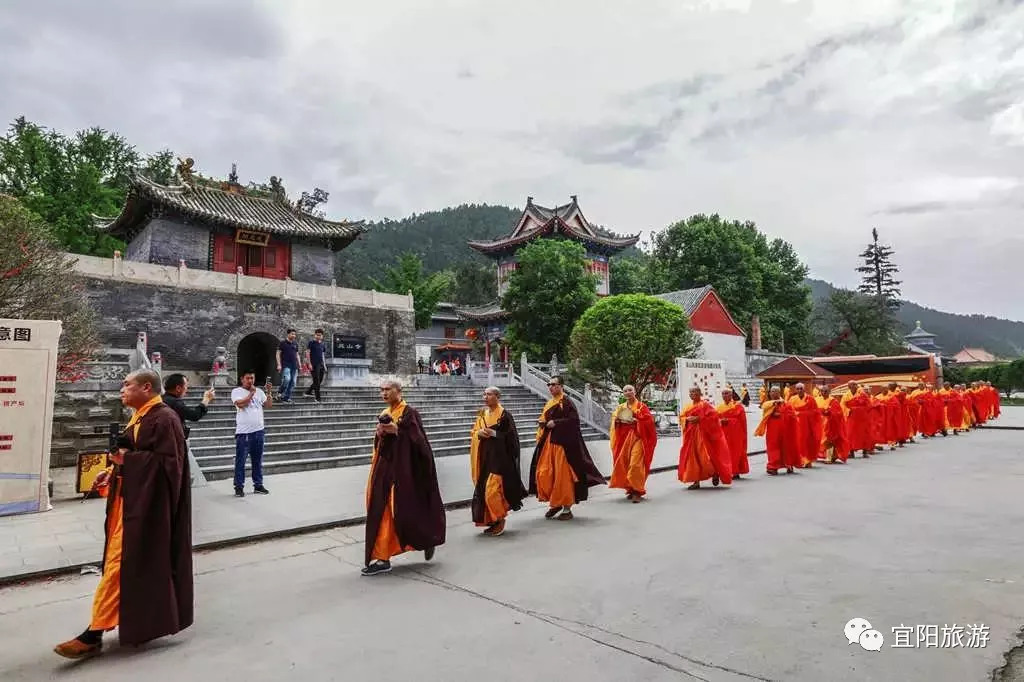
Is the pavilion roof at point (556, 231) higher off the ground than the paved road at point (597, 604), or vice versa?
the pavilion roof at point (556, 231)

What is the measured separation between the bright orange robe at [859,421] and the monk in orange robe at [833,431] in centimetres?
76

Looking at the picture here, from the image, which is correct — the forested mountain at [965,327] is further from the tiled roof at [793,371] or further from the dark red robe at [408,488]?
the dark red robe at [408,488]

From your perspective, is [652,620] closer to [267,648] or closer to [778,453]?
→ [267,648]

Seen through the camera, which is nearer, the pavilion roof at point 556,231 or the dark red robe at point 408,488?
the dark red robe at point 408,488

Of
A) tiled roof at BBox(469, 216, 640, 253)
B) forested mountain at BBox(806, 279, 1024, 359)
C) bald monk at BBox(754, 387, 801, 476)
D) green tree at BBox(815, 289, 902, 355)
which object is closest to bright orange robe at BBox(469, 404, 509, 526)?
bald monk at BBox(754, 387, 801, 476)

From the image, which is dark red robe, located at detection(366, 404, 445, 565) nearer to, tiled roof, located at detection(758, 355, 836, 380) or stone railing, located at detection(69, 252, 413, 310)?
stone railing, located at detection(69, 252, 413, 310)

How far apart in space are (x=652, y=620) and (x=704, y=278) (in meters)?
36.3

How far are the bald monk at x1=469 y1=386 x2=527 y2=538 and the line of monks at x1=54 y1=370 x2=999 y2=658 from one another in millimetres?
10

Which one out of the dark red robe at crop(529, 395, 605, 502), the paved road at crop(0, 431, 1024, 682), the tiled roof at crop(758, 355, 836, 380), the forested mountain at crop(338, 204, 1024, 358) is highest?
the forested mountain at crop(338, 204, 1024, 358)

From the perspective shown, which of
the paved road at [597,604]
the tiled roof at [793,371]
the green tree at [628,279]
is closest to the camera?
the paved road at [597,604]

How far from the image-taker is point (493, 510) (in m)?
5.81

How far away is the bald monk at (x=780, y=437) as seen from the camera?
1017 cm

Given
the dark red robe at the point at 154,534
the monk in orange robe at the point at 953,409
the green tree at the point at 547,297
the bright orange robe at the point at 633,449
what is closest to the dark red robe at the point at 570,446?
the bright orange robe at the point at 633,449

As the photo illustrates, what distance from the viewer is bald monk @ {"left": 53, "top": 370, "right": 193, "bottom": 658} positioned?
3100mm
